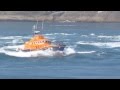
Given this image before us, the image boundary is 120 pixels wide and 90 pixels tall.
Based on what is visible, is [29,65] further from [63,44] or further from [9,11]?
[9,11]

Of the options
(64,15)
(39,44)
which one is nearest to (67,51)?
(39,44)

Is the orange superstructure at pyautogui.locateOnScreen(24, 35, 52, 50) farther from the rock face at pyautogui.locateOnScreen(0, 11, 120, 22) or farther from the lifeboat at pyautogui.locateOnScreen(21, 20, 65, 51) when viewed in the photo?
the rock face at pyautogui.locateOnScreen(0, 11, 120, 22)

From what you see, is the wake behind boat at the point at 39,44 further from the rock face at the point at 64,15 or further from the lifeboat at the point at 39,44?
the rock face at the point at 64,15

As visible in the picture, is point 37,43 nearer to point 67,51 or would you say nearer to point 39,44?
point 39,44

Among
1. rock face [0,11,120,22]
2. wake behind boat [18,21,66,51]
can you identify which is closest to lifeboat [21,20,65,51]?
wake behind boat [18,21,66,51]

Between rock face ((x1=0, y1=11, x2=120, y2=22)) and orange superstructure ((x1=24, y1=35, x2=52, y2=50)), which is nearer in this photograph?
rock face ((x1=0, y1=11, x2=120, y2=22))
